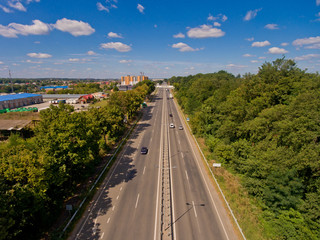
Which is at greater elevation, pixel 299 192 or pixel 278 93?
pixel 278 93

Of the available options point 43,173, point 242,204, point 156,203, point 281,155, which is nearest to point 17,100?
point 43,173

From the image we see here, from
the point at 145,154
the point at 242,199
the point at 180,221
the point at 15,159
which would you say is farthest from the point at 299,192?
the point at 15,159

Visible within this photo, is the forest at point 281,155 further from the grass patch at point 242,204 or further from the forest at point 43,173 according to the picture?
the forest at point 43,173

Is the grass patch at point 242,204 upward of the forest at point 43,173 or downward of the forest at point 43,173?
downward

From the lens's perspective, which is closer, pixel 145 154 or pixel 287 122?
pixel 287 122

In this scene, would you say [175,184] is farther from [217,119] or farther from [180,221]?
[217,119]

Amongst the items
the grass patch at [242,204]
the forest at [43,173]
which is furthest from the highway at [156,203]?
the forest at [43,173]
